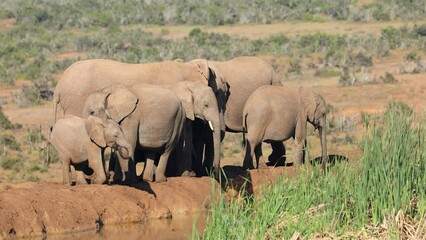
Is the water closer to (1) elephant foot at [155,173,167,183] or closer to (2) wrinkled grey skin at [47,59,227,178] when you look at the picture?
(1) elephant foot at [155,173,167,183]

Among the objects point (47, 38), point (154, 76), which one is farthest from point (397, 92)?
point (47, 38)

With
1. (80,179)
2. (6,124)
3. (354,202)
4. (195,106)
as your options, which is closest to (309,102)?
(195,106)

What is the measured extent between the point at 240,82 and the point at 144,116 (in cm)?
347

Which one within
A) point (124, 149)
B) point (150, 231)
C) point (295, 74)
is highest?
point (124, 149)

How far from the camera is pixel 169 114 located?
588 inches

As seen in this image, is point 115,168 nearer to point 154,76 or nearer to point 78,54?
point 154,76

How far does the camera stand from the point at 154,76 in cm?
1641

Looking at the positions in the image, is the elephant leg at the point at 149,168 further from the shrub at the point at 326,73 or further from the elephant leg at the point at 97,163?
the shrub at the point at 326,73

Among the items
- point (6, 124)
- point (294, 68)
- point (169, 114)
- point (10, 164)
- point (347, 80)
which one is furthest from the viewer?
point (294, 68)

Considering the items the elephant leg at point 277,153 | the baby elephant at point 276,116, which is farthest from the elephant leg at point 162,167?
the elephant leg at point 277,153

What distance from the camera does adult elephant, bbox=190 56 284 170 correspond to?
17.7 m

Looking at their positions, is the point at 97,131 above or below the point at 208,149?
above

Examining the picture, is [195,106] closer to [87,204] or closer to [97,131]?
[97,131]

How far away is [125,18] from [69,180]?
40951 mm
